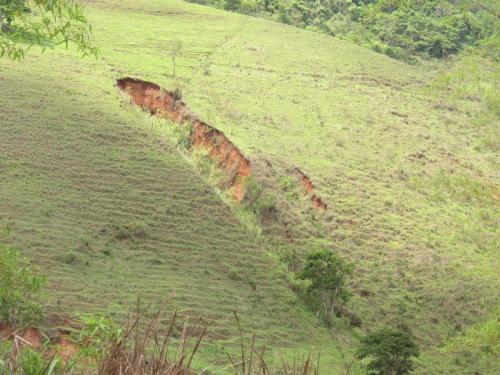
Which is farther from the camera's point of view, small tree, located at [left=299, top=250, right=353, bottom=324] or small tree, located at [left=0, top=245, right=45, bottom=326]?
small tree, located at [left=299, top=250, right=353, bottom=324]

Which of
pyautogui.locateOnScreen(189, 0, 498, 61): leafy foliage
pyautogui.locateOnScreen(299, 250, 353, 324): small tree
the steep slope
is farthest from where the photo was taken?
pyautogui.locateOnScreen(189, 0, 498, 61): leafy foliage

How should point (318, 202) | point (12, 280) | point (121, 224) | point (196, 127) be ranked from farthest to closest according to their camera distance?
point (196, 127), point (318, 202), point (121, 224), point (12, 280)

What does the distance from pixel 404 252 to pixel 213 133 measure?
10.1 meters

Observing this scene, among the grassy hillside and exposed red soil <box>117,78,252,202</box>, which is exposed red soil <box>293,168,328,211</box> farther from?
exposed red soil <box>117,78,252,202</box>

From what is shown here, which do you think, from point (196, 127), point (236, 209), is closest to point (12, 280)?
point (236, 209)

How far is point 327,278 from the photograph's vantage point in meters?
23.3

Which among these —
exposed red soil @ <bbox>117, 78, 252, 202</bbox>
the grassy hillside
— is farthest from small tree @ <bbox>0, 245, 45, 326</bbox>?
exposed red soil @ <bbox>117, 78, 252, 202</bbox>

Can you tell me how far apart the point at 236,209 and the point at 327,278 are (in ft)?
18.1

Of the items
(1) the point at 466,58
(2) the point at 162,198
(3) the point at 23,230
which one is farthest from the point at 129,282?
(1) the point at 466,58

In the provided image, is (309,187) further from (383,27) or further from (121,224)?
(383,27)

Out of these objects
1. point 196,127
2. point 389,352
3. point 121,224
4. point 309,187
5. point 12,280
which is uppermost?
point 12,280

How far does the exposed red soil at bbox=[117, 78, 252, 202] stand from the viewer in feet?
104

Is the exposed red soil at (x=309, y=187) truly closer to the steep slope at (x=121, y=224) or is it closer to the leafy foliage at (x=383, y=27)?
the steep slope at (x=121, y=224)

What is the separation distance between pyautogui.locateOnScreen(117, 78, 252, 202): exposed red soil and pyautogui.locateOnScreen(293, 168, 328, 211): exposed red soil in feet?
9.34
